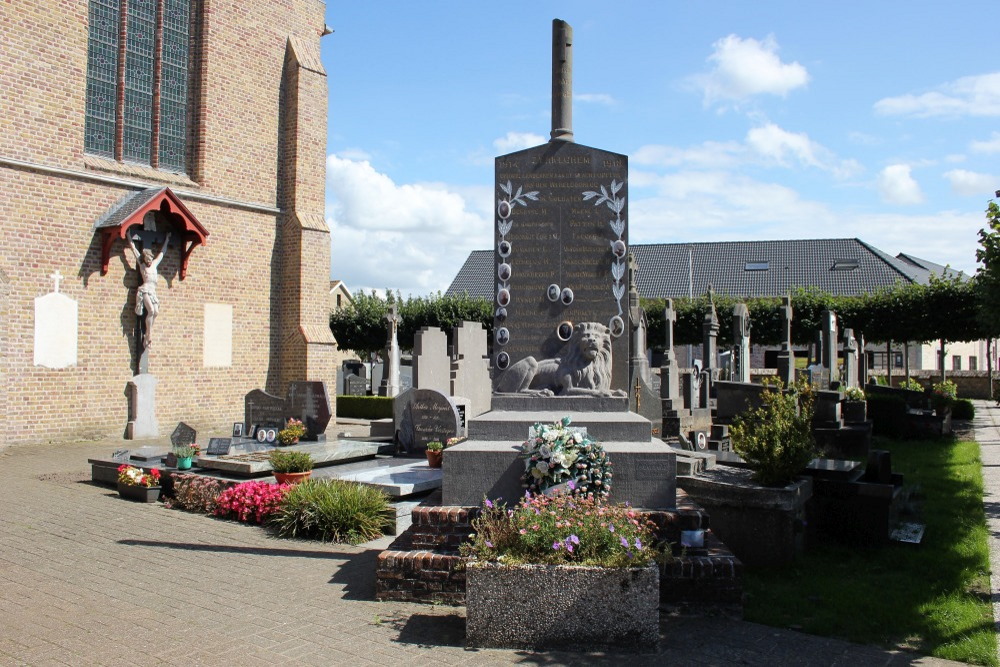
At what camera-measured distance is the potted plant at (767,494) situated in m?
6.94

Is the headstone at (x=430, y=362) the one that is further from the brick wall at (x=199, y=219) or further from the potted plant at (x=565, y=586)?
the potted plant at (x=565, y=586)

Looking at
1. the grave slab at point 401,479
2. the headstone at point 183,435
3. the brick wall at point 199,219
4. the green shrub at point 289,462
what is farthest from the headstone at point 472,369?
the green shrub at point 289,462

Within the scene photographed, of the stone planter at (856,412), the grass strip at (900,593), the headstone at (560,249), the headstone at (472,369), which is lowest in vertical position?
the grass strip at (900,593)

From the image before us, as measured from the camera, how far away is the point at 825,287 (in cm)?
4284

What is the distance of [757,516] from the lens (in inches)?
277

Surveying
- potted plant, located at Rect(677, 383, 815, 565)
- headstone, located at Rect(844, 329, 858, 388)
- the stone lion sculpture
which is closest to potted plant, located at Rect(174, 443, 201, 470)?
the stone lion sculpture

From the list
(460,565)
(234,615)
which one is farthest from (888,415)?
(234,615)

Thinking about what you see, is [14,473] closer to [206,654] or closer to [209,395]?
[209,395]

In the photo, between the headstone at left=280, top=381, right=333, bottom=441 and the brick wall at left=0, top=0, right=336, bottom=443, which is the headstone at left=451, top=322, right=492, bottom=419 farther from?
the brick wall at left=0, top=0, right=336, bottom=443

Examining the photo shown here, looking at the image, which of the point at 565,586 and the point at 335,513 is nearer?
the point at 565,586

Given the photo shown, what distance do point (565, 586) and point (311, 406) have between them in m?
8.32

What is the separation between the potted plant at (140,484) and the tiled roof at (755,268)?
117ft

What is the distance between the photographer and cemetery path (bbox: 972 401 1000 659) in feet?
21.1

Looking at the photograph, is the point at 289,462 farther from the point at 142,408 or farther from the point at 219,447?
the point at 142,408
